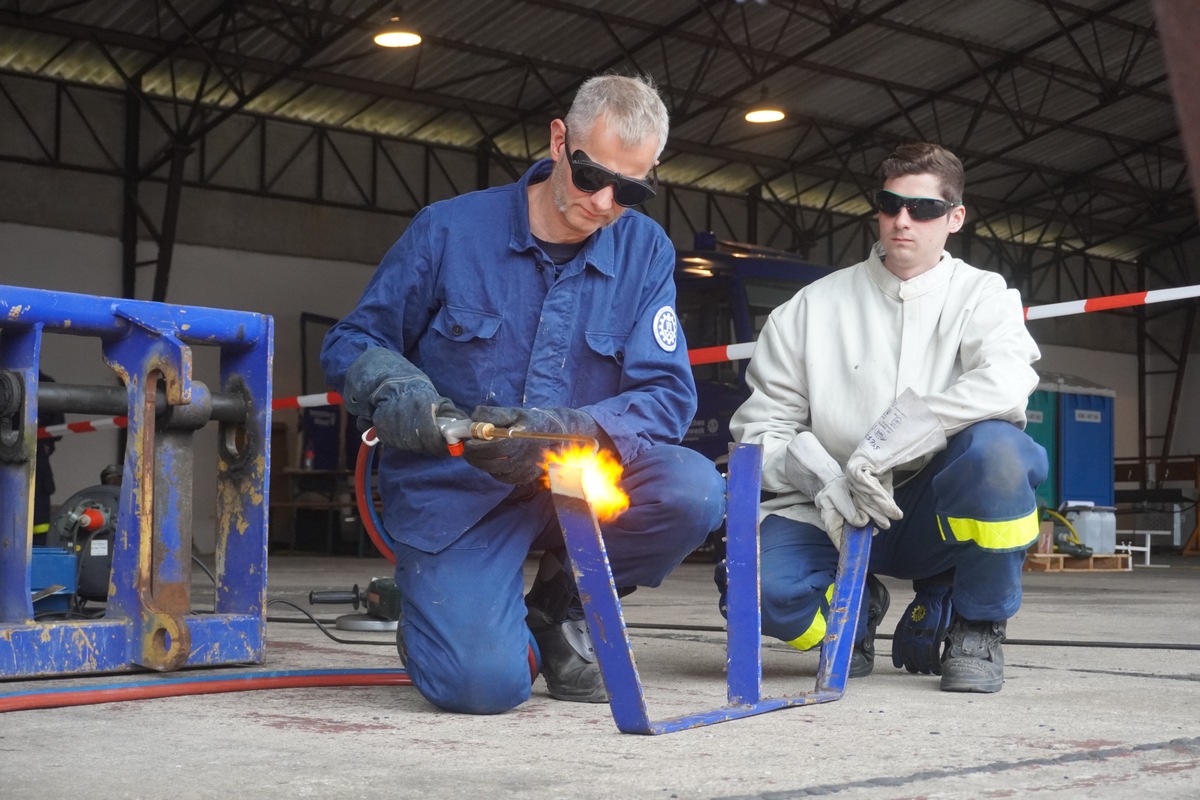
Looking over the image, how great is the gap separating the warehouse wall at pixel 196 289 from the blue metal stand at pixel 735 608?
11620mm

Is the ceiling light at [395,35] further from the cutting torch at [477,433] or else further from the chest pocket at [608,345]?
the cutting torch at [477,433]

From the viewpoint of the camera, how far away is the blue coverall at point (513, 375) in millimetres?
2494

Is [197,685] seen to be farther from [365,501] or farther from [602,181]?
[602,181]

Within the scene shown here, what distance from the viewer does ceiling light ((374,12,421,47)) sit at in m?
12.6

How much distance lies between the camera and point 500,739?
6.85ft

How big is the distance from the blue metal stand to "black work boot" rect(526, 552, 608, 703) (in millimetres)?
129

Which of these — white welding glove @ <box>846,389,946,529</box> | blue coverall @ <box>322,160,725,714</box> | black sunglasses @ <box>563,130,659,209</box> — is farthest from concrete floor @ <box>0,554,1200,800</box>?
black sunglasses @ <box>563,130,659,209</box>

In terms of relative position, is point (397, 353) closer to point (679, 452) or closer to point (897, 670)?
point (679, 452)

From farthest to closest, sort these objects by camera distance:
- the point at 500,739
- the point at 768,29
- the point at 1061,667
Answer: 1. the point at 768,29
2. the point at 1061,667
3. the point at 500,739

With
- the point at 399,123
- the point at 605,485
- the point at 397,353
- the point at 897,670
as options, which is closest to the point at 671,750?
the point at 605,485

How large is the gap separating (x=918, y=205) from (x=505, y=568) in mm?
1185

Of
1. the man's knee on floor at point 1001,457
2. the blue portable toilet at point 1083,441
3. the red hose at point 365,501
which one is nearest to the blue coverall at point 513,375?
the man's knee on floor at point 1001,457

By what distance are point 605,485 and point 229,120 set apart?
1367cm

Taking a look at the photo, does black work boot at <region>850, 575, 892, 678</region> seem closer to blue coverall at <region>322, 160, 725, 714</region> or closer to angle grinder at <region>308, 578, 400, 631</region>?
blue coverall at <region>322, 160, 725, 714</region>
